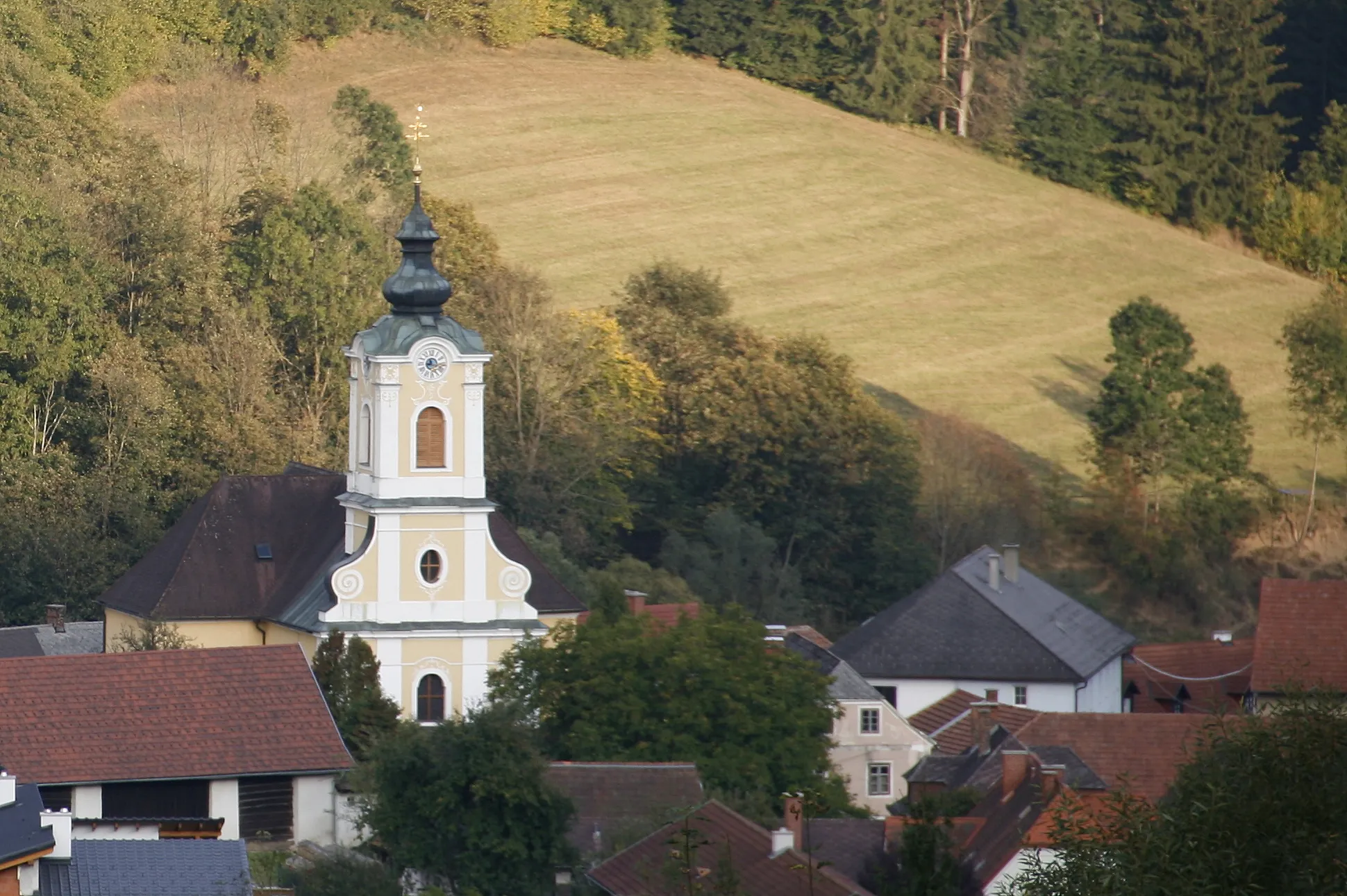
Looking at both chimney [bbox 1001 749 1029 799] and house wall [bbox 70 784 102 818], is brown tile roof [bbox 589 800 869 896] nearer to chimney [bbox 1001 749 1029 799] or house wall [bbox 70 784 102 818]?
chimney [bbox 1001 749 1029 799]

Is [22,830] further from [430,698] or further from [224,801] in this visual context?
[430,698]

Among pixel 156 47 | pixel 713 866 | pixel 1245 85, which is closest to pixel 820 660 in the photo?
pixel 713 866

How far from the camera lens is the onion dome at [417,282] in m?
52.3

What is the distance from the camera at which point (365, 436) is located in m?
52.6

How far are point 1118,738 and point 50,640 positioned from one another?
21.6 meters

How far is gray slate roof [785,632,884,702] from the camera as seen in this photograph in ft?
176

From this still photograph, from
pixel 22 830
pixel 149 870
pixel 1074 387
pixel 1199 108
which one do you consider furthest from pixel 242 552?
pixel 1199 108

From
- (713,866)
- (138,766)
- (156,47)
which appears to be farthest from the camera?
(156,47)

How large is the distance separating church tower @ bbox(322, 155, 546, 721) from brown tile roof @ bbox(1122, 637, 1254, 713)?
1376cm

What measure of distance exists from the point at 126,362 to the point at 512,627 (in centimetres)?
1832

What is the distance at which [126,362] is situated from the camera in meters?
67.1

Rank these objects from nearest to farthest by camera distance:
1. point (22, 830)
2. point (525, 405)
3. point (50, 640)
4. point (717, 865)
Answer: point (22, 830)
point (717, 865)
point (50, 640)
point (525, 405)

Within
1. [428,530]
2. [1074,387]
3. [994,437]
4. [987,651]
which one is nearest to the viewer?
[428,530]

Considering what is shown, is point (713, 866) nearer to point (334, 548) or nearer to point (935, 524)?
point (334, 548)
